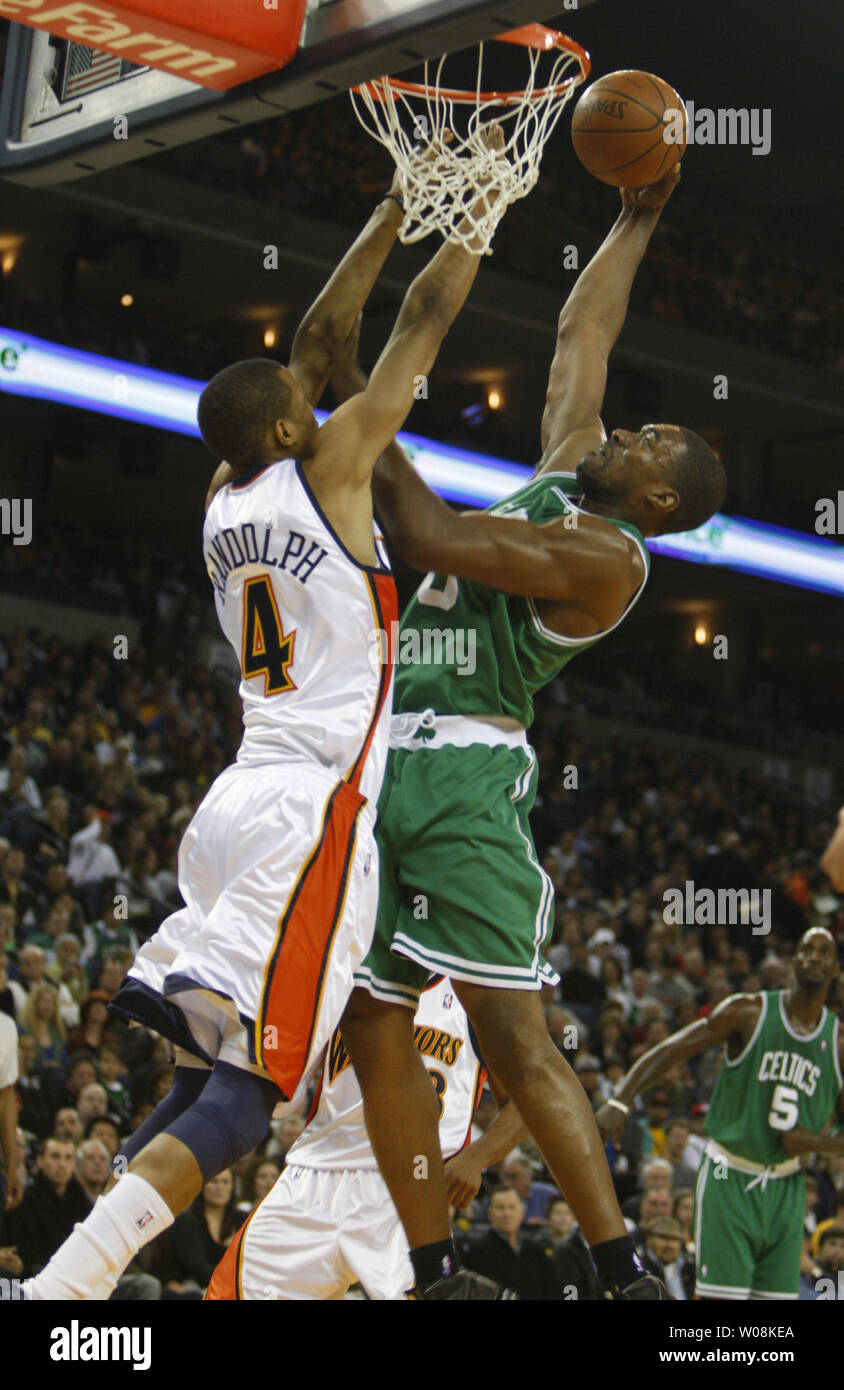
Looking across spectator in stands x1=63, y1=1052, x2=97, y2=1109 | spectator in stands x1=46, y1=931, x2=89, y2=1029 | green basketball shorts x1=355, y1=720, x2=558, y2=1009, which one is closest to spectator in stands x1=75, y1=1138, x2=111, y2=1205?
spectator in stands x1=63, y1=1052, x2=97, y2=1109

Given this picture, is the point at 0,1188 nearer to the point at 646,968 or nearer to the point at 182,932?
the point at 182,932

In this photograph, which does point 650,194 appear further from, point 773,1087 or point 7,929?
point 7,929

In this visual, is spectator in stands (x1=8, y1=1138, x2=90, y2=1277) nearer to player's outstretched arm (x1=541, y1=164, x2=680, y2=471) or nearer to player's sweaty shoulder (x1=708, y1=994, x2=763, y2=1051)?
player's sweaty shoulder (x1=708, y1=994, x2=763, y2=1051)

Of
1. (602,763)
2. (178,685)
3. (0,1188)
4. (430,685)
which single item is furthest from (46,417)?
(430,685)

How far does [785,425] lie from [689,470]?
1667 cm

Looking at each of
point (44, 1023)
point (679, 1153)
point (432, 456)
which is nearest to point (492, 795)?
point (44, 1023)

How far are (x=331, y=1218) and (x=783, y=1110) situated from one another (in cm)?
363

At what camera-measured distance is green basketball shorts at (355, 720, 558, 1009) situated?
3752mm

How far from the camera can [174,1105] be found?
12.1 feet

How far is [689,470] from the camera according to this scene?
4.13 meters

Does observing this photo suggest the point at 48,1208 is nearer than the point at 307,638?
No

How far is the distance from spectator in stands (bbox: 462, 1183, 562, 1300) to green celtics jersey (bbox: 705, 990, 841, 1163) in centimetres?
114

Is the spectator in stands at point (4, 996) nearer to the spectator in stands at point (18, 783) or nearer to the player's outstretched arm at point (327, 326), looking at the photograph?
the spectator in stands at point (18, 783)

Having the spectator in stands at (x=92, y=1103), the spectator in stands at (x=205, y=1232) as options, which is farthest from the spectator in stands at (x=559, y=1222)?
the spectator in stands at (x=92, y=1103)
